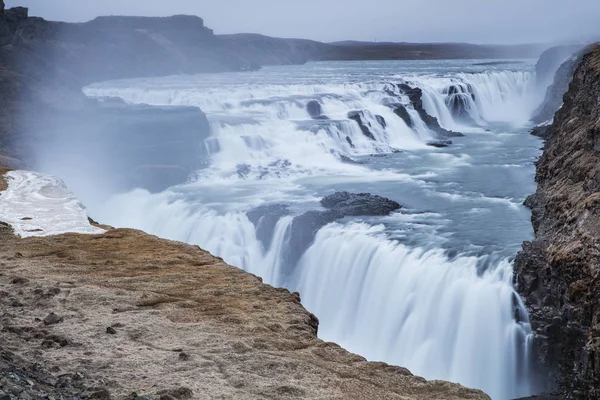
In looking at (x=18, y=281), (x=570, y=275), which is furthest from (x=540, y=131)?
(x=18, y=281)

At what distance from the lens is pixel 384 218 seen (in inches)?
741

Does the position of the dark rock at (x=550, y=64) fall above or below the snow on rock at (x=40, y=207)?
above

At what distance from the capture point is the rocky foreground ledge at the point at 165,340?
6.50 metres

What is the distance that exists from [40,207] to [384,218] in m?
8.32

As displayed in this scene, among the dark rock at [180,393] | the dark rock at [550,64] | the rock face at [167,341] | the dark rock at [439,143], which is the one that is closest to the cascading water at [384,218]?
the dark rock at [439,143]

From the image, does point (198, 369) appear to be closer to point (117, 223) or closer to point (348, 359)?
point (348, 359)

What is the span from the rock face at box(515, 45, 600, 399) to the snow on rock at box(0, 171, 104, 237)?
7.54 meters

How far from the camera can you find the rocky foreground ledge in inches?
256

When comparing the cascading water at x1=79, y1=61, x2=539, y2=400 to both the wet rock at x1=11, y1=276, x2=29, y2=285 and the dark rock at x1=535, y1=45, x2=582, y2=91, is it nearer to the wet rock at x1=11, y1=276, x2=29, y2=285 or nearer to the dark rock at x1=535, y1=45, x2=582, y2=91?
the dark rock at x1=535, y1=45, x2=582, y2=91

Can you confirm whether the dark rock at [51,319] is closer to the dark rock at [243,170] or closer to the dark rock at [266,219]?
the dark rock at [266,219]

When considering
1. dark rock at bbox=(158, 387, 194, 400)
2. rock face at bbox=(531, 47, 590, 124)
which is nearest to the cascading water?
rock face at bbox=(531, 47, 590, 124)

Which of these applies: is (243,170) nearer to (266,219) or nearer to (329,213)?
(266,219)

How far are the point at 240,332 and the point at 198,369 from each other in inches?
42.3

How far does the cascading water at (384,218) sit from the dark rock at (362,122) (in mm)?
71
